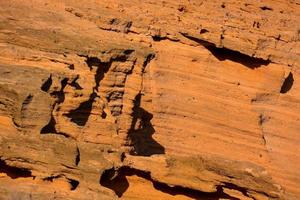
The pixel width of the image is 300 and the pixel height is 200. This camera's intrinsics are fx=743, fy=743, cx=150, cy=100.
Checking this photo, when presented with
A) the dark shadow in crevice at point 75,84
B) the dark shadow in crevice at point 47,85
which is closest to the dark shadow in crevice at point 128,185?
the dark shadow in crevice at point 75,84

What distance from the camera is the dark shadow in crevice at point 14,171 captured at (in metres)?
12.3

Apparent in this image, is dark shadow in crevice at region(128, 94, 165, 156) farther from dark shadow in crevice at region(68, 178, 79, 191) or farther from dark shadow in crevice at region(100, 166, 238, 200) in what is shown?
dark shadow in crevice at region(68, 178, 79, 191)

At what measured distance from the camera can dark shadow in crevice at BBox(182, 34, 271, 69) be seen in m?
16.8

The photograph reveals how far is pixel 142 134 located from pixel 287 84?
14.4 ft

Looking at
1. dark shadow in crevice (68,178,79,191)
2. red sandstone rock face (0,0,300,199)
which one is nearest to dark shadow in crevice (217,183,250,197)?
red sandstone rock face (0,0,300,199)

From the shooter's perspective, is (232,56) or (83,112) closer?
(83,112)

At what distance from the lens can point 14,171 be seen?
1240cm

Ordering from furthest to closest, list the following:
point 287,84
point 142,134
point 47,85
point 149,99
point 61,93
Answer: point 287,84 < point 149,99 < point 142,134 < point 61,93 < point 47,85

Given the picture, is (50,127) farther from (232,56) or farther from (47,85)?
(232,56)

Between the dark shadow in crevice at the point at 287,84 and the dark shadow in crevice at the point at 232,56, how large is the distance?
63 cm

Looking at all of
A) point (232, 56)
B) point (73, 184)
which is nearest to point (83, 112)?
point (73, 184)

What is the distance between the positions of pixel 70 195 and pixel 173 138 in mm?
4270

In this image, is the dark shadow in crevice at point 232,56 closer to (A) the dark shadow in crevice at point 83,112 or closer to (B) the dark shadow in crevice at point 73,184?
(A) the dark shadow in crevice at point 83,112

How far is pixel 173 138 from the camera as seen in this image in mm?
15898
